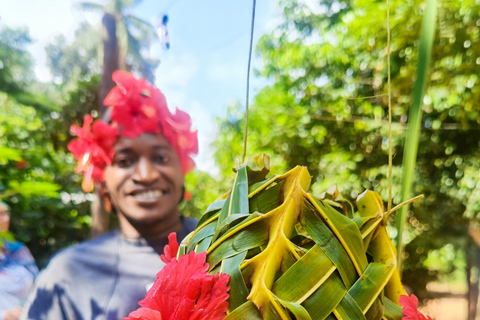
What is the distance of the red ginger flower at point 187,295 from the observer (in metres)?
0.16

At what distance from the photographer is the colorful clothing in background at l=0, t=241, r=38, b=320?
969mm

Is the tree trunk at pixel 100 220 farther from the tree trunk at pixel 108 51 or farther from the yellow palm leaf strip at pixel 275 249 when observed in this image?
the yellow palm leaf strip at pixel 275 249

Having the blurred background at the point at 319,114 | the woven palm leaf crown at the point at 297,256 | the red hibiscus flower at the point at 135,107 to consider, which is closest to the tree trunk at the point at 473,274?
the blurred background at the point at 319,114

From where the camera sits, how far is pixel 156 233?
0.79 meters

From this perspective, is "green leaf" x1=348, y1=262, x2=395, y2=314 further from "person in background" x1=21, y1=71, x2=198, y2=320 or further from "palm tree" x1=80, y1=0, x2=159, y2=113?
"palm tree" x1=80, y1=0, x2=159, y2=113

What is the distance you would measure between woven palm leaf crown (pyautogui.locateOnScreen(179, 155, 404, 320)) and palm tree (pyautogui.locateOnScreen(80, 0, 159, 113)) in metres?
1.61

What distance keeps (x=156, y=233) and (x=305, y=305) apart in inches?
25.9

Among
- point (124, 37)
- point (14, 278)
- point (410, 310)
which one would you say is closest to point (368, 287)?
point (410, 310)

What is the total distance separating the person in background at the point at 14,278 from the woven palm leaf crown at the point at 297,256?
883mm

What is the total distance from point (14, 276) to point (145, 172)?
56 centimetres

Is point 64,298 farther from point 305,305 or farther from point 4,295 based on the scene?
point 305,305

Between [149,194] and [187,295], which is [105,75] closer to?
[149,194]

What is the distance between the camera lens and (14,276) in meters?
1.04

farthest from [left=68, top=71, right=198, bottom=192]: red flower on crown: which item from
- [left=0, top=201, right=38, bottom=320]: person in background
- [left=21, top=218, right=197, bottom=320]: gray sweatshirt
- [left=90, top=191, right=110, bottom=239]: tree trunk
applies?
[left=90, top=191, right=110, bottom=239]: tree trunk
